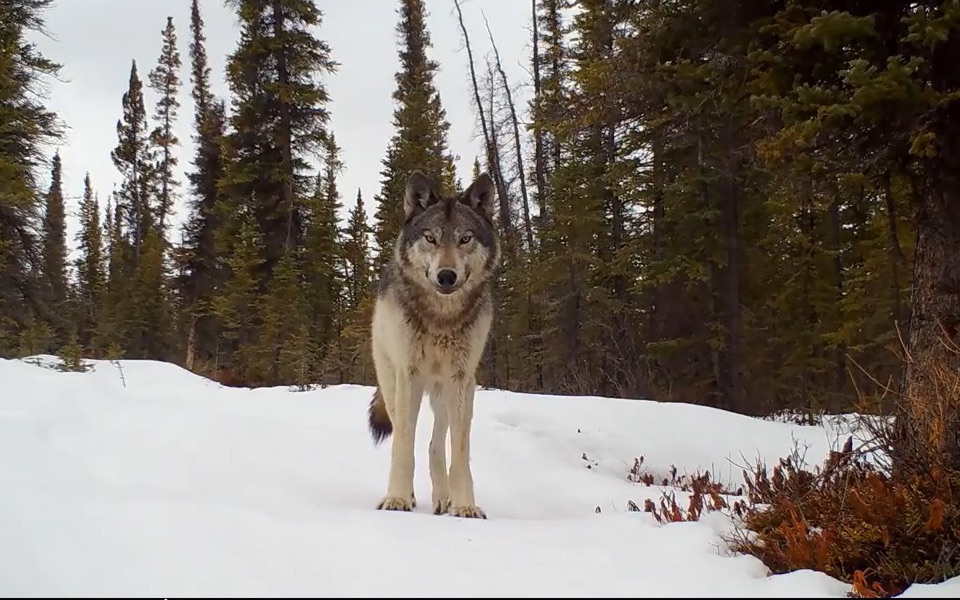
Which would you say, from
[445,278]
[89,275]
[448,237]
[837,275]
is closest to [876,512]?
[445,278]

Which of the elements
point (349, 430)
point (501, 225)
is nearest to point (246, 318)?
point (501, 225)

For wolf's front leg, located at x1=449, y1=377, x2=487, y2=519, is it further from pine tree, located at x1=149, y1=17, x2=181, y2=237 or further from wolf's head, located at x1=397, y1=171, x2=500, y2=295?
pine tree, located at x1=149, y1=17, x2=181, y2=237

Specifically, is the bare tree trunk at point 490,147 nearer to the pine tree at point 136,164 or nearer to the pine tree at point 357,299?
the pine tree at point 357,299

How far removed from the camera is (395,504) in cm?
412

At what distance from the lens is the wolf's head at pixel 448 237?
4371 millimetres

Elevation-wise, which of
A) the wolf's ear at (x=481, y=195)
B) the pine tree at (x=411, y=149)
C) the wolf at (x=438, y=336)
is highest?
the pine tree at (x=411, y=149)

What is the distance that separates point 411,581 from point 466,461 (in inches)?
92.4

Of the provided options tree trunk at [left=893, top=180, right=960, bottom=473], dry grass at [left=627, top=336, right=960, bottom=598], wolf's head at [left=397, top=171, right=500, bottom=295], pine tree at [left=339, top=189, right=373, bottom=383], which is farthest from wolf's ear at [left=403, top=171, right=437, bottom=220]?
pine tree at [left=339, top=189, right=373, bottom=383]

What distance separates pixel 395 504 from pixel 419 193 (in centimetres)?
235

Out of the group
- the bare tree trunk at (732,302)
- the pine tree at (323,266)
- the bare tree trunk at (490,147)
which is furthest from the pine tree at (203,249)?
the bare tree trunk at (732,302)

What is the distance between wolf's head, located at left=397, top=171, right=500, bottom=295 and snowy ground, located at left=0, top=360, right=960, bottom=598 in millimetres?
1638

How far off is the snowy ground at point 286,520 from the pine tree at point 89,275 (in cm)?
2943

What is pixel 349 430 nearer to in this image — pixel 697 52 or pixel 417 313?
Answer: pixel 417 313

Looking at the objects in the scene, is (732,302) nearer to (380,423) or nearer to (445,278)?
(380,423)
